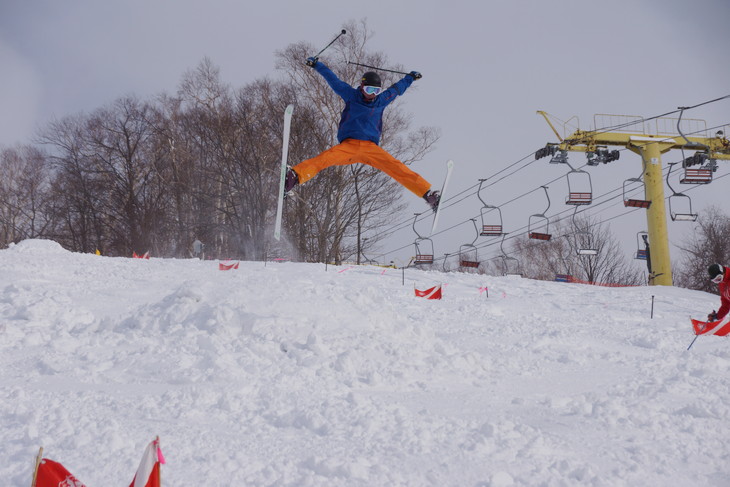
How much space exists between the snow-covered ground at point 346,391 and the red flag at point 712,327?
8.2 inches

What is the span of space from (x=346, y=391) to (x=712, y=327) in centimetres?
572

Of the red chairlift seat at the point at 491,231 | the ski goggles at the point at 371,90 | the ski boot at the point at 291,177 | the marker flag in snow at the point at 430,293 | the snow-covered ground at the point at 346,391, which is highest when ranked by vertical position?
the ski goggles at the point at 371,90

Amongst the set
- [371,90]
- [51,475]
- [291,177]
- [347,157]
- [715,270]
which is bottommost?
[51,475]

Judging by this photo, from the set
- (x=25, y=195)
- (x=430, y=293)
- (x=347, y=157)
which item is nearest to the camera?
(x=347, y=157)

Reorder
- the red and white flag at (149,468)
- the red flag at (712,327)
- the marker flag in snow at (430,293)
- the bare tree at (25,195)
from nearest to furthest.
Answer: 1. the red and white flag at (149,468)
2. the red flag at (712,327)
3. the marker flag in snow at (430,293)
4. the bare tree at (25,195)

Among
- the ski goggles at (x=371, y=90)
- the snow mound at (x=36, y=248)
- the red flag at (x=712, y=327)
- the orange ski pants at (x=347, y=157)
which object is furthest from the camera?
the snow mound at (x=36, y=248)

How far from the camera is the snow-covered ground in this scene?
3.39 metres

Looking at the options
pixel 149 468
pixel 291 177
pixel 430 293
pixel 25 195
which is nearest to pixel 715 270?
pixel 430 293

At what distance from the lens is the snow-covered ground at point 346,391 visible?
11.1ft

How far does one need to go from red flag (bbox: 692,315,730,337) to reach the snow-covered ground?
8.2 inches

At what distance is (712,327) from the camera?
297 inches

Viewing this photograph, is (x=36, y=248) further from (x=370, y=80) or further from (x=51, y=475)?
(x=51, y=475)

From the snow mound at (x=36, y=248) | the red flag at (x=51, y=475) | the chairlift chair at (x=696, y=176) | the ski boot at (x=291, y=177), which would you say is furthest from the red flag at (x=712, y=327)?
the snow mound at (x=36, y=248)

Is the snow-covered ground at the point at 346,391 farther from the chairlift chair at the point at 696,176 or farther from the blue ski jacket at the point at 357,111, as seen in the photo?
the chairlift chair at the point at 696,176
